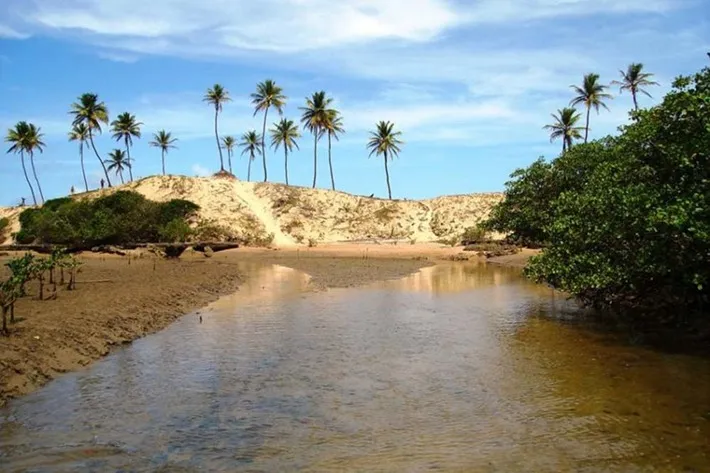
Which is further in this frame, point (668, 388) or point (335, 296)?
point (335, 296)

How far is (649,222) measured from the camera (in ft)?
44.4

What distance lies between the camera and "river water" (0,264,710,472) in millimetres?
8195

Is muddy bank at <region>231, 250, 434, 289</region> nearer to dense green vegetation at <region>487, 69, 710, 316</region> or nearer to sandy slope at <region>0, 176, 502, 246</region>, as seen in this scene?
sandy slope at <region>0, 176, 502, 246</region>

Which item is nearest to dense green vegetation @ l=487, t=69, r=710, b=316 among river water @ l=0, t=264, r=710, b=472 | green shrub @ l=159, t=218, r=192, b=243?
river water @ l=0, t=264, r=710, b=472

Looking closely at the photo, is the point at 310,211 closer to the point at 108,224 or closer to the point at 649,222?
the point at 108,224

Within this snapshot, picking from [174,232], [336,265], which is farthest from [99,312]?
[174,232]

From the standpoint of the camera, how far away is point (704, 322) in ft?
51.6

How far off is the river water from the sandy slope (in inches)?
1944

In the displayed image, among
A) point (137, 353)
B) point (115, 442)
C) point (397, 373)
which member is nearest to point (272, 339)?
point (137, 353)

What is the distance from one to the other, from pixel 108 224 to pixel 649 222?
5023 centimetres

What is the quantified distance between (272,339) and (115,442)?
7781mm

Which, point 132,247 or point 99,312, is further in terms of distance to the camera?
point 132,247

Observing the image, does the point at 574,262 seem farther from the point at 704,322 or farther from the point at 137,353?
the point at 137,353

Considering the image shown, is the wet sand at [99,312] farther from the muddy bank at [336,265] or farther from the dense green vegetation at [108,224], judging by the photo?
the dense green vegetation at [108,224]
